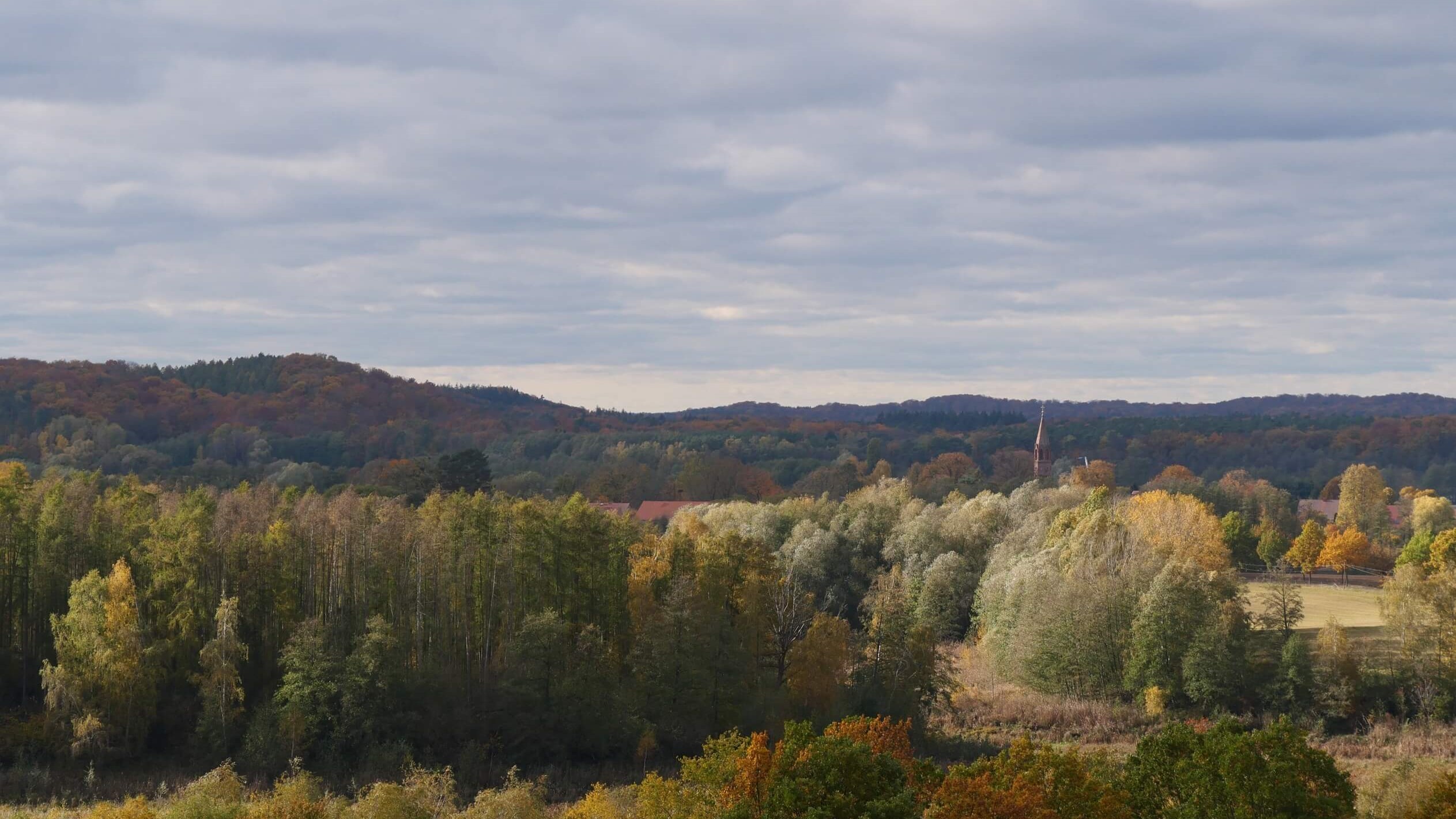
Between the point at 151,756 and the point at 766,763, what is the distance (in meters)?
34.9

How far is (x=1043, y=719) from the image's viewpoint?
65000 millimetres

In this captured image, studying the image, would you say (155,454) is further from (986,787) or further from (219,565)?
(986,787)

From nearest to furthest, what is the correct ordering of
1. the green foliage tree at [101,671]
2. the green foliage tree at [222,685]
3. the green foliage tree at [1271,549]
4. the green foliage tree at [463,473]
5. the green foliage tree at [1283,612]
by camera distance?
the green foliage tree at [101,671] → the green foliage tree at [222,685] → the green foliage tree at [1283,612] → the green foliage tree at [463,473] → the green foliage tree at [1271,549]

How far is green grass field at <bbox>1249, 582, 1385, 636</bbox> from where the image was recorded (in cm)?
7650

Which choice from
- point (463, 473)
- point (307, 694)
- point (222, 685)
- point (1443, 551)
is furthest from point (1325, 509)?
point (222, 685)

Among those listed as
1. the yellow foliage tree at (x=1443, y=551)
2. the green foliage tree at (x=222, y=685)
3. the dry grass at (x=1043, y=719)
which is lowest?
the dry grass at (x=1043, y=719)

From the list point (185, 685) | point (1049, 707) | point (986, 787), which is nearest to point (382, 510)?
point (185, 685)

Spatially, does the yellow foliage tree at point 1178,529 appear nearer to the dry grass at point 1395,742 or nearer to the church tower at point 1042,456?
the dry grass at point 1395,742

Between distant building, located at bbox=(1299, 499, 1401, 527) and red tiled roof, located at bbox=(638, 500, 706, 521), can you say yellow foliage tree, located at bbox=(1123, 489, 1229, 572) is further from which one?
distant building, located at bbox=(1299, 499, 1401, 527)

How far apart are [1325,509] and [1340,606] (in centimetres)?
7011

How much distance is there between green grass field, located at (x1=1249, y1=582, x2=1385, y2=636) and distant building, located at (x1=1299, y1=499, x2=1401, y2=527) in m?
39.5

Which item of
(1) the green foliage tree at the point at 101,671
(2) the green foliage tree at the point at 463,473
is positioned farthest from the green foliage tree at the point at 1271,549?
(1) the green foliage tree at the point at 101,671

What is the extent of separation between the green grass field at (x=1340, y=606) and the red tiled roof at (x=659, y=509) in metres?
54.8

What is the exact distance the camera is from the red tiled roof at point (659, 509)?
126438mm
